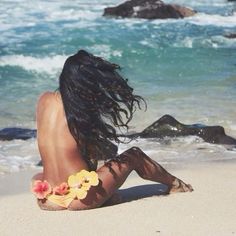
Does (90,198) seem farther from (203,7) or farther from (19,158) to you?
(203,7)

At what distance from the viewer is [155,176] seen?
4.85 metres

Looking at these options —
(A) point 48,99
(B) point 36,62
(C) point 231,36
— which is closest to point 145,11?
(C) point 231,36

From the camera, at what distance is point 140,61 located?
1487 centimetres

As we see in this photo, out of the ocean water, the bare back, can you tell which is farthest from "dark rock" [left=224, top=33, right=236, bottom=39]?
the bare back

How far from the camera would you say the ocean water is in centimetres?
733

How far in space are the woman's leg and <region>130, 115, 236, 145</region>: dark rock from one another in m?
2.50

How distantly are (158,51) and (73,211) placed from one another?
12233 millimetres

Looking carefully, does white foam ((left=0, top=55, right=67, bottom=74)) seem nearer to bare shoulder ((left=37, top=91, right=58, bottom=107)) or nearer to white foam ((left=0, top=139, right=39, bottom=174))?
white foam ((left=0, top=139, right=39, bottom=174))

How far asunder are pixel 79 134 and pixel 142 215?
65 centimetres

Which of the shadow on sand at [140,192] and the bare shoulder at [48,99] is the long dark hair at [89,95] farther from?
the shadow on sand at [140,192]

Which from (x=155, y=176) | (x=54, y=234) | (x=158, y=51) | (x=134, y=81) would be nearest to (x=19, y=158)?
(x=155, y=176)

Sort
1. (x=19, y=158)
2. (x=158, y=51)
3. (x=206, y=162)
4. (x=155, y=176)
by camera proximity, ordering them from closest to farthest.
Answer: (x=155, y=176) → (x=206, y=162) → (x=19, y=158) → (x=158, y=51)

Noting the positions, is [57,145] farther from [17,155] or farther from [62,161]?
[17,155]

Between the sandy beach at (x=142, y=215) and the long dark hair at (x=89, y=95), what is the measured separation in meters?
0.45
